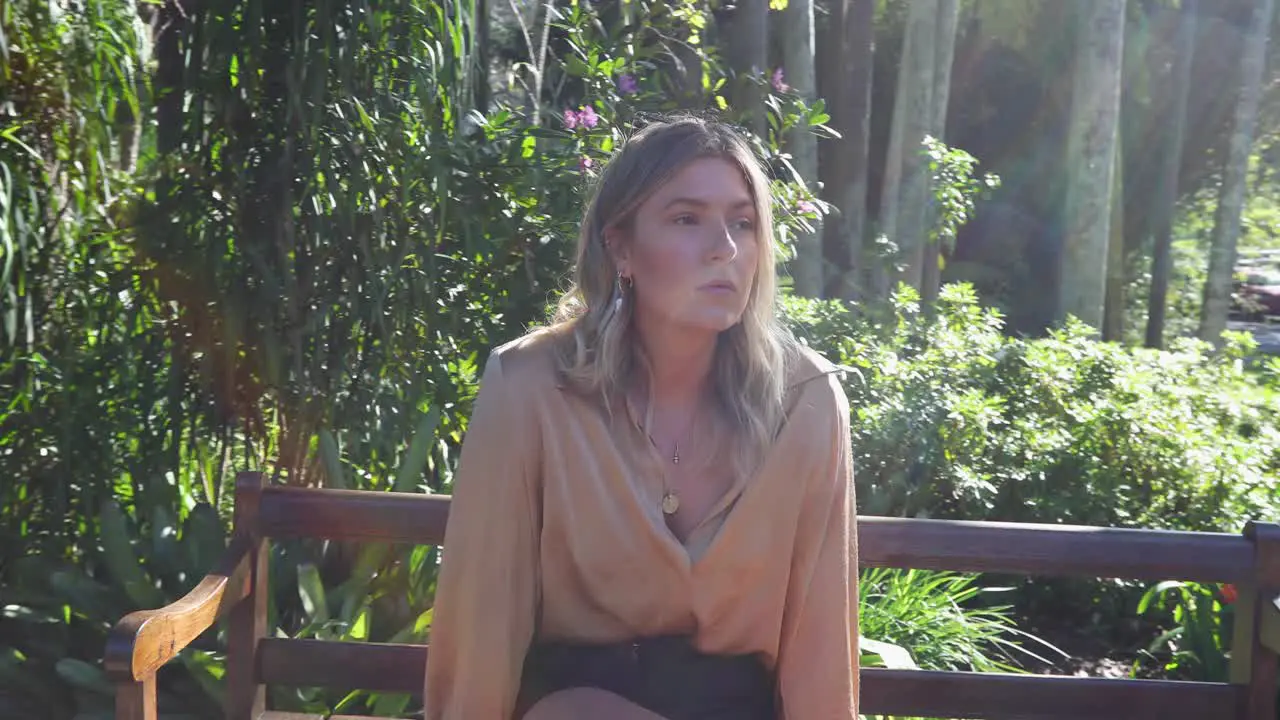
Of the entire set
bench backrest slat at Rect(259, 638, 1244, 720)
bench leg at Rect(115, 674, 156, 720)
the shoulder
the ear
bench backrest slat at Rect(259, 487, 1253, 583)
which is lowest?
bench backrest slat at Rect(259, 638, 1244, 720)

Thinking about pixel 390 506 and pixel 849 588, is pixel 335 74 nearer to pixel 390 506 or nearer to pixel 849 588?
pixel 390 506

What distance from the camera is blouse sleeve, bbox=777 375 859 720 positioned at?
2.38 m

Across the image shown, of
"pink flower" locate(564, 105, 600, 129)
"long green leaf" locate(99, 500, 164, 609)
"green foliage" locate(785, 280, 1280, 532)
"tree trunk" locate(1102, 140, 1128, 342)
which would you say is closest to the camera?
"long green leaf" locate(99, 500, 164, 609)

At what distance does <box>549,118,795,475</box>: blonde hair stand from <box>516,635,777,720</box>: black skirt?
0.36 meters

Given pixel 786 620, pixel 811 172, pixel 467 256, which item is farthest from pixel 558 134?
pixel 811 172

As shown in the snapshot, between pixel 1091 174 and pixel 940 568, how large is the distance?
8541mm

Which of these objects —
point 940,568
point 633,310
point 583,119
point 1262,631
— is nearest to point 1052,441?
point 583,119

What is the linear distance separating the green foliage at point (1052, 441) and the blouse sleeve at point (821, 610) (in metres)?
2.94

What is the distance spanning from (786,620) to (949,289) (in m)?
5.24

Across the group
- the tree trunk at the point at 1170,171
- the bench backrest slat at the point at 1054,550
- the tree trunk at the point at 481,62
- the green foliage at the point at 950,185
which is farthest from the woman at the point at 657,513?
the tree trunk at the point at 1170,171

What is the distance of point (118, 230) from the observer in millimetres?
4082

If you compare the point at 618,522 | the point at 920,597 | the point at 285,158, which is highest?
the point at 285,158

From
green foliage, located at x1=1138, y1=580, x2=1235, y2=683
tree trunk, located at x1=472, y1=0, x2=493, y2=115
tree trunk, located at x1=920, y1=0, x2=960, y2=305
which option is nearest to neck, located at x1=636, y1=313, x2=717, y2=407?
tree trunk, located at x1=472, y1=0, x2=493, y2=115

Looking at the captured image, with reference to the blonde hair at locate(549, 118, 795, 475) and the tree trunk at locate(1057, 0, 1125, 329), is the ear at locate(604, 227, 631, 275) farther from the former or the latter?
the tree trunk at locate(1057, 0, 1125, 329)
